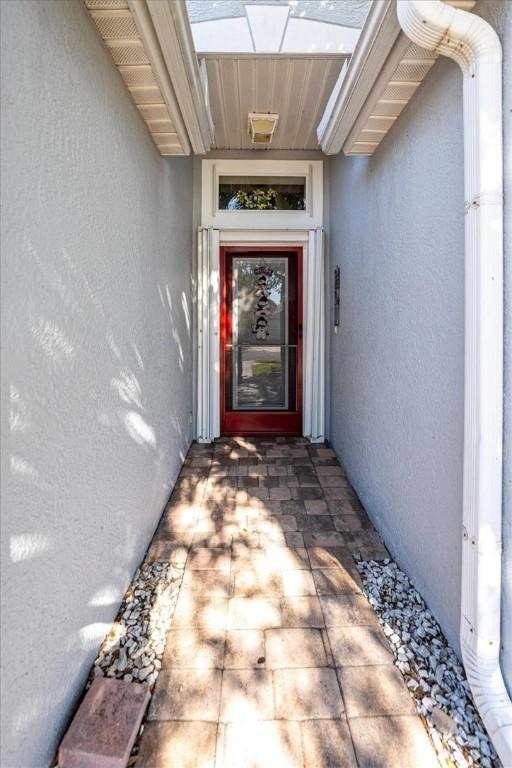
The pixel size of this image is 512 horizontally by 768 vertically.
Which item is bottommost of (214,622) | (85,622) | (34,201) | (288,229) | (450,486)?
(214,622)

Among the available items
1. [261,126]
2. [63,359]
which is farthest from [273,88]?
[63,359]

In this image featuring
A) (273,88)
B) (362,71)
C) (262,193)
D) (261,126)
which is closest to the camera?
(362,71)

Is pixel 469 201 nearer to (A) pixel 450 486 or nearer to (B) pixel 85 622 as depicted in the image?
(A) pixel 450 486

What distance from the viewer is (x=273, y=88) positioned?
2695 mm

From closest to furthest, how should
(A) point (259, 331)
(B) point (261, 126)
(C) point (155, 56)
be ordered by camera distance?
(C) point (155, 56) → (B) point (261, 126) → (A) point (259, 331)

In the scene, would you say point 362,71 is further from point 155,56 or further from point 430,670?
point 430,670

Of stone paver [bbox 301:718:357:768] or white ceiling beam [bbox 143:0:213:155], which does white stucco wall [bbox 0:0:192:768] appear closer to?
white ceiling beam [bbox 143:0:213:155]

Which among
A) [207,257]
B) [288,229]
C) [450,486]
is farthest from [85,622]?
[288,229]

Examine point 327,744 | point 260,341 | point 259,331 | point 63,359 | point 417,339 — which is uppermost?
point 259,331

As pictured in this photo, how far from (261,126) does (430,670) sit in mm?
3712

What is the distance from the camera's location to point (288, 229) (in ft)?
12.7

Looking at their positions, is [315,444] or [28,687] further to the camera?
[315,444]

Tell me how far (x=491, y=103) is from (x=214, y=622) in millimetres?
2124

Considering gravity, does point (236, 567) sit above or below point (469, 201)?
below
